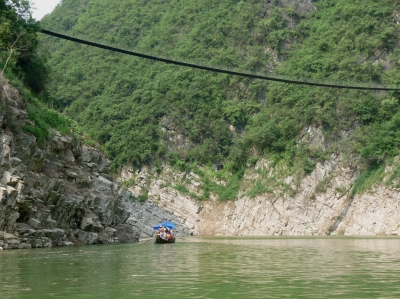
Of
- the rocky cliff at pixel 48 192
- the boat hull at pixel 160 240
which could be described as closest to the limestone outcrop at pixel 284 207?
the boat hull at pixel 160 240

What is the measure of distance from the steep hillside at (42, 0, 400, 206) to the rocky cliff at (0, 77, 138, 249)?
23178mm

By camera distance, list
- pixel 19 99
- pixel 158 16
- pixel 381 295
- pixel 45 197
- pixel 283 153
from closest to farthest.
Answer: pixel 381 295 < pixel 45 197 < pixel 19 99 < pixel 283 153 < pixel 158 16

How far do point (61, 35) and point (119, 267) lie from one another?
18.3m

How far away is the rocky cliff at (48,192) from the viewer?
24828mm

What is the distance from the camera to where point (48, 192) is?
91.5 ft

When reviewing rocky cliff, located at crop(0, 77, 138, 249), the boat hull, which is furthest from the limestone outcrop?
rocky cliff, located at crop(0, 77, 138, 249)

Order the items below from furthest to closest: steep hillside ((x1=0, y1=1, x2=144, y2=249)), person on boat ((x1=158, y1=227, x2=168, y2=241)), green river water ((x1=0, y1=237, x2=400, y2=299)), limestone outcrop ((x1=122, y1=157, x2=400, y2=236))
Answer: limestone outcrop ((x1=122, y1=157, x2=400, y2=236)), person on boat ((x1=158, y1=227, x2=168, y2=241)), steep hillside ((x1=0, y1=1, x2=144, y2=249)), green river water ((x1=0, y1=237, x2=400, y2=299))

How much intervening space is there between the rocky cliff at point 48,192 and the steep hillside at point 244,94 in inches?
913

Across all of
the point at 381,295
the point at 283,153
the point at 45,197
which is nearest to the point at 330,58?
Answer: the point at 283,153

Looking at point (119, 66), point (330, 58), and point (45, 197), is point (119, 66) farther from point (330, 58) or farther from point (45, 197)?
point (45, 197)

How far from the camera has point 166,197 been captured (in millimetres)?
66000

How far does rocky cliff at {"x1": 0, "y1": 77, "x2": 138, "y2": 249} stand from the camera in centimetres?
2483

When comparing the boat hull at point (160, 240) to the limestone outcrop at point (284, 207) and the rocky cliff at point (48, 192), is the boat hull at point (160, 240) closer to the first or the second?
the rocky cliff at point (48, 192)

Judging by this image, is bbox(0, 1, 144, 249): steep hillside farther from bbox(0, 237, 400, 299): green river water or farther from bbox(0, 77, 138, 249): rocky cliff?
bbox(0, 237, 400, 299): green river water
